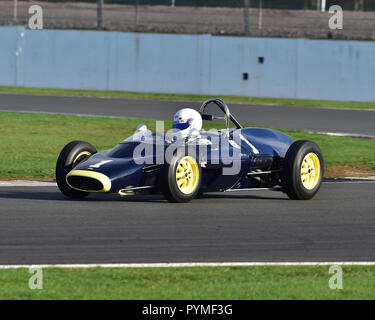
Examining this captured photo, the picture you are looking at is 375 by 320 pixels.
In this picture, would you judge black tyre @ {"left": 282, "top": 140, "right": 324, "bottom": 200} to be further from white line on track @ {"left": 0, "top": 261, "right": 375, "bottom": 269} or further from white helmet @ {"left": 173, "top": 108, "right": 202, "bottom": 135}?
white line on track @ {"left": 0, "top": 261, "right": 375, "bottom": 269}

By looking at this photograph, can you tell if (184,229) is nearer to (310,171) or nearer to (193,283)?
(193,283)

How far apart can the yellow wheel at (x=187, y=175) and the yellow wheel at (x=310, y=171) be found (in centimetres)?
161

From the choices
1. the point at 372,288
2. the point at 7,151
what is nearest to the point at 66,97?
the point at 7,151

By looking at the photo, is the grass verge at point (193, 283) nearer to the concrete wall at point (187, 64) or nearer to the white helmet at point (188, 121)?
the white helmet at point (188, 121)

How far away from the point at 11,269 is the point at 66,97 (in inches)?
909

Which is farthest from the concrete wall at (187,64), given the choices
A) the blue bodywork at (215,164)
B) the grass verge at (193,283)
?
the grass verge at (193,283)

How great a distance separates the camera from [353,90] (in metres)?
31.3

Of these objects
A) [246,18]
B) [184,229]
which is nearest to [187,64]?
[246,18]

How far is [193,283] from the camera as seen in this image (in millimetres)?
6922

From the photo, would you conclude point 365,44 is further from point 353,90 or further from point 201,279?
point 201,279

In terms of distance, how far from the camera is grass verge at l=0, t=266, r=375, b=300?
6566 millimetres

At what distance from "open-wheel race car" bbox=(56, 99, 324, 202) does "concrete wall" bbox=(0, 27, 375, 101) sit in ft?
64.2

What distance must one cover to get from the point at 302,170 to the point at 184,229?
9.57 feet

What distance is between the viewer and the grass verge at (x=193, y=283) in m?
6.57
